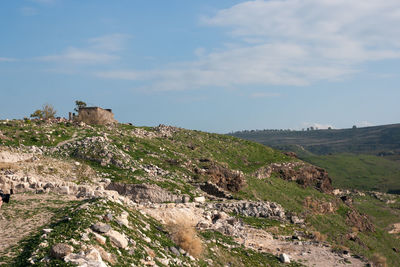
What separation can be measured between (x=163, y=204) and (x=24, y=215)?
8953mm

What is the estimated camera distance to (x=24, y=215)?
15289 mm

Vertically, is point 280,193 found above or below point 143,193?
below

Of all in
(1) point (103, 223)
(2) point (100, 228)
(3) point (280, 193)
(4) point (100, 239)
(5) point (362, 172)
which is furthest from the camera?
(5) point (362, 172)

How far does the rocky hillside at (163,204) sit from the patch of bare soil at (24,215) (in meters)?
0.04

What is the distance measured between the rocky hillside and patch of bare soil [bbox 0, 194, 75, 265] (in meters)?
0.04

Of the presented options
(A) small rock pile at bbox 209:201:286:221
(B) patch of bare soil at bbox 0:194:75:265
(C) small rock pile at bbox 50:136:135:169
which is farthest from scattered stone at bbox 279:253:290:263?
(C) small rock pile at bbox 50:136:135:169

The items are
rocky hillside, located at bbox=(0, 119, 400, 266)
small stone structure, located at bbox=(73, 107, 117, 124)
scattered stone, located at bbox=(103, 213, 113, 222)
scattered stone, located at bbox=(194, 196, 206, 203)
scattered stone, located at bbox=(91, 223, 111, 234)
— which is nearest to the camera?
scattered stone, located at bbox=(91, 223, 111, 234)

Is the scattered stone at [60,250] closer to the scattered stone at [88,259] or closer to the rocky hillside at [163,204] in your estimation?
the rocky hillside at [163,204]

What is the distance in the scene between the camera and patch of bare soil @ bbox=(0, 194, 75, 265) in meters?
12.5

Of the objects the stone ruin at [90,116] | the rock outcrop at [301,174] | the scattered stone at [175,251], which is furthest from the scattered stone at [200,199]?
the stone ruin at [90,116]

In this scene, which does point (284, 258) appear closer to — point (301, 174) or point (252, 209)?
point (252, 209)

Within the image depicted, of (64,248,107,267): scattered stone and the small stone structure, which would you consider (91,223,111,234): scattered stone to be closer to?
(64,248,107,267): scattered stone

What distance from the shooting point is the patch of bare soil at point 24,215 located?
12.5 m

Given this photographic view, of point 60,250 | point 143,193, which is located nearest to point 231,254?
point 60,250
